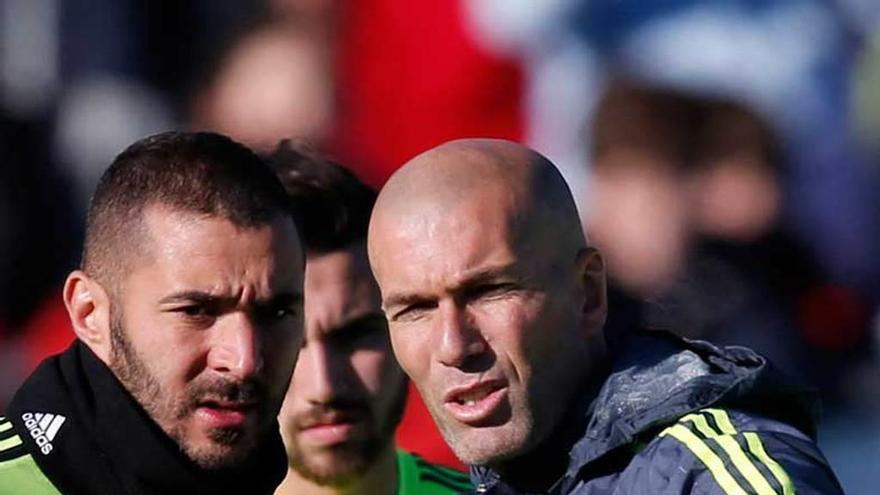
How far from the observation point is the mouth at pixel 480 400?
153 inches

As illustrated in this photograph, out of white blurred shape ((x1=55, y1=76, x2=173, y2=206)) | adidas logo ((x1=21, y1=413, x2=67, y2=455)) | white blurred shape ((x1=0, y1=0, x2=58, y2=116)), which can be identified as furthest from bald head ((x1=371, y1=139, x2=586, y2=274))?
white blurred shape ((x1=0, y1=0, x2=58, y2=116))

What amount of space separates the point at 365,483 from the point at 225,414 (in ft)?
3.08

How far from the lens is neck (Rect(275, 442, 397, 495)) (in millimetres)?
5102

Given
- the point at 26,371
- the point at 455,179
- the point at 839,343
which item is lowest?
the point at 26,371

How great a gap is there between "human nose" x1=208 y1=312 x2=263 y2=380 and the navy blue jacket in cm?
56

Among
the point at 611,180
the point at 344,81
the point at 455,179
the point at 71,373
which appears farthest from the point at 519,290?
the point at 344,81

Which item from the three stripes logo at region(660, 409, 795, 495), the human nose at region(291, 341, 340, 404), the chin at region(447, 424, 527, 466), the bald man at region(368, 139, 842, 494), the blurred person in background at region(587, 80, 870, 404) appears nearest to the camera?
the three stripes logo at region(660, 409, 795, 495)

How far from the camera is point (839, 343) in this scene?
6.48 metres

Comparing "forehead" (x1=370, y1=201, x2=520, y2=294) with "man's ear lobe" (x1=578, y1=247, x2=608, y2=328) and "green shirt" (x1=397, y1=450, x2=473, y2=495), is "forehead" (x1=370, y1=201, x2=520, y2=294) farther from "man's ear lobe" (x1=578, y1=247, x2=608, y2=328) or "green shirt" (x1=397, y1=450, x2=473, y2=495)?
"green shirt" (x1=397, y1=450, x2=473, y2=495)

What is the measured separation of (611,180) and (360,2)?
102cm

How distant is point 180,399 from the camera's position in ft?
14.0

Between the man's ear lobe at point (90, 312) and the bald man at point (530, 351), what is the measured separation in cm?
61

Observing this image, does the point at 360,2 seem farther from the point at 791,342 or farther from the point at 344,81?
the point at 791,342

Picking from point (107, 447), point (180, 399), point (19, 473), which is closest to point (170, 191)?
point (180, 399)
